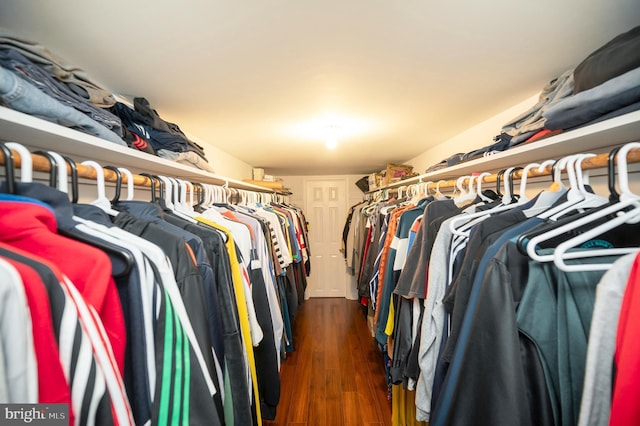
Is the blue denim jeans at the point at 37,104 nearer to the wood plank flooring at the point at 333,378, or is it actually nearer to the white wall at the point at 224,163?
the white wall at the point at 224,163

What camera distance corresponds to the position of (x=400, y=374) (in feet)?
3.45

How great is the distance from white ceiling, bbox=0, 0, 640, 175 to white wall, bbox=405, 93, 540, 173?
0.17 feet

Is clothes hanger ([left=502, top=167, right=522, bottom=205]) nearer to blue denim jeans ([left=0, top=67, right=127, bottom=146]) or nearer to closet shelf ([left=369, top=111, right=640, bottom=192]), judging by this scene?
closet shelf ([left=369, top=111, right=640, bottom=192])

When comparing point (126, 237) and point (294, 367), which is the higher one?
point (126, 237)

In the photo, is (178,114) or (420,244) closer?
(420,244)

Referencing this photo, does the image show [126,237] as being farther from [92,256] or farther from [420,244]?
[420,244]

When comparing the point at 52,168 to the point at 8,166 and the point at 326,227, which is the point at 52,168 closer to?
the point at 8,166

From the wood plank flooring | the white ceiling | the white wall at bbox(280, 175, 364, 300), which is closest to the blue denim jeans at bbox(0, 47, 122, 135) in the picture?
the white ceiling

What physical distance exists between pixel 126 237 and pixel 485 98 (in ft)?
4.79

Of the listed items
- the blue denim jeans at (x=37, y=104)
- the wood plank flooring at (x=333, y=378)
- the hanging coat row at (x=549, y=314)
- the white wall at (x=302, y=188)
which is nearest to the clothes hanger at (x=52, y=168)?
the blue denim jeans at (x=37, y=104)

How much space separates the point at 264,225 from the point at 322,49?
85 centimetres

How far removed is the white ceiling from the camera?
0.63m

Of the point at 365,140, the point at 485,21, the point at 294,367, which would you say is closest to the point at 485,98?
the point at 485,21

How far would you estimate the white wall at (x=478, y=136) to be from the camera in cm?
123
